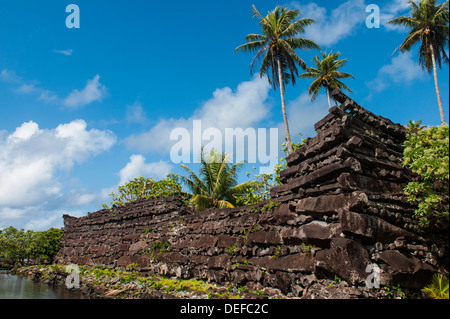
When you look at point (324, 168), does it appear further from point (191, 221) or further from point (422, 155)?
point (191, 221)

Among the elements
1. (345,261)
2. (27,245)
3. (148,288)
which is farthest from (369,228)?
(27,245)

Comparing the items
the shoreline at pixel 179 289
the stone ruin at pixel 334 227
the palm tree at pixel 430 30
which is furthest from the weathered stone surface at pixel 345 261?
the palm tree at pixel 430 30

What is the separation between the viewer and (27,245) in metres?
28.7

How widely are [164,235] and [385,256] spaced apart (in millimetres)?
9622

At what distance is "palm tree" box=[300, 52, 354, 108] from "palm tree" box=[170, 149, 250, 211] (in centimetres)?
1322

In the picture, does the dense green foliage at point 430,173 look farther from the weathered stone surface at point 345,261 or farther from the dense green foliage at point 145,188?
the dense green foliage at point 145,188

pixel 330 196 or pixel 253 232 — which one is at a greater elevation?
pixel 330 196

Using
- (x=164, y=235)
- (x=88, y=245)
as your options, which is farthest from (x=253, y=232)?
(x=88, y=245)

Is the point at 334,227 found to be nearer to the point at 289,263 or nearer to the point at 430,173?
the point at 289,263

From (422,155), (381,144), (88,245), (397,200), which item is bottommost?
(88,245)

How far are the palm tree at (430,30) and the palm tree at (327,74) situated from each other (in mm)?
6146

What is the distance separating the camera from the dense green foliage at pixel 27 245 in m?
28.1

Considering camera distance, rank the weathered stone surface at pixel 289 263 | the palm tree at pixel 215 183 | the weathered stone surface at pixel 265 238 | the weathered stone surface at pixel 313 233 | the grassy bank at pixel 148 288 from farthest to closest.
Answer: the palm tree at pixel 215 183
the grassy bank at pixel 148 288
the weathered stone surface at pixel 265 238
the weathered stone surface at pixel 289 263
the weathered stone surface at pixel 313 233

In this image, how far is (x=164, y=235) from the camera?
43.2ft
